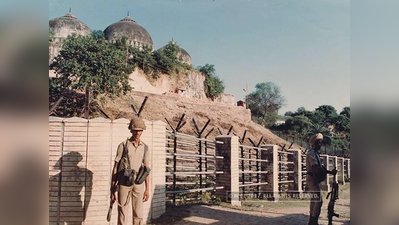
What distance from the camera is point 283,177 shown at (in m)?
11.0

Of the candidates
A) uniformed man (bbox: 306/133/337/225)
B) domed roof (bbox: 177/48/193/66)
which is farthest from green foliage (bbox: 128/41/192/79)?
uniformed man (bbox: 306/133/337/225)

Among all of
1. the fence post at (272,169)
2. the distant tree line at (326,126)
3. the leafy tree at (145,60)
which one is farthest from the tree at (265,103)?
the fence post at (272,169)

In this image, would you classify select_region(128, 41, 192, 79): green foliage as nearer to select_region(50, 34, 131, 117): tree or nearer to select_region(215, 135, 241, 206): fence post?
select_region(50, 34, 131, 117): tree

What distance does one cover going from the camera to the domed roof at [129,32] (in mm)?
28641

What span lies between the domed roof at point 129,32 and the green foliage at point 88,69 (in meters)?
14.1

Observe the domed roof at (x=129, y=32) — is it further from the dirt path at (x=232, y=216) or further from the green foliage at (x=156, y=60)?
the dirt path at (x=232, y=216)

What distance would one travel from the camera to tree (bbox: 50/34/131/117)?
40.9ft

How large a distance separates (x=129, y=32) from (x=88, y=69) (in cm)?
1766

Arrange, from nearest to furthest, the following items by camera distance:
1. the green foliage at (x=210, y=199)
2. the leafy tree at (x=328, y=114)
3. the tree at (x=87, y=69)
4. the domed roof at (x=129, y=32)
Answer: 1. the green foliage at (x=210, y=199)
2. the tree at (x=87, y=69)
3. the leafy tree at (x=328, y=114)
4. the domed roof at (x=129, y=32)

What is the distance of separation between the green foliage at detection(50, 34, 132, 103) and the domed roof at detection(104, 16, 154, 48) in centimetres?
1407
